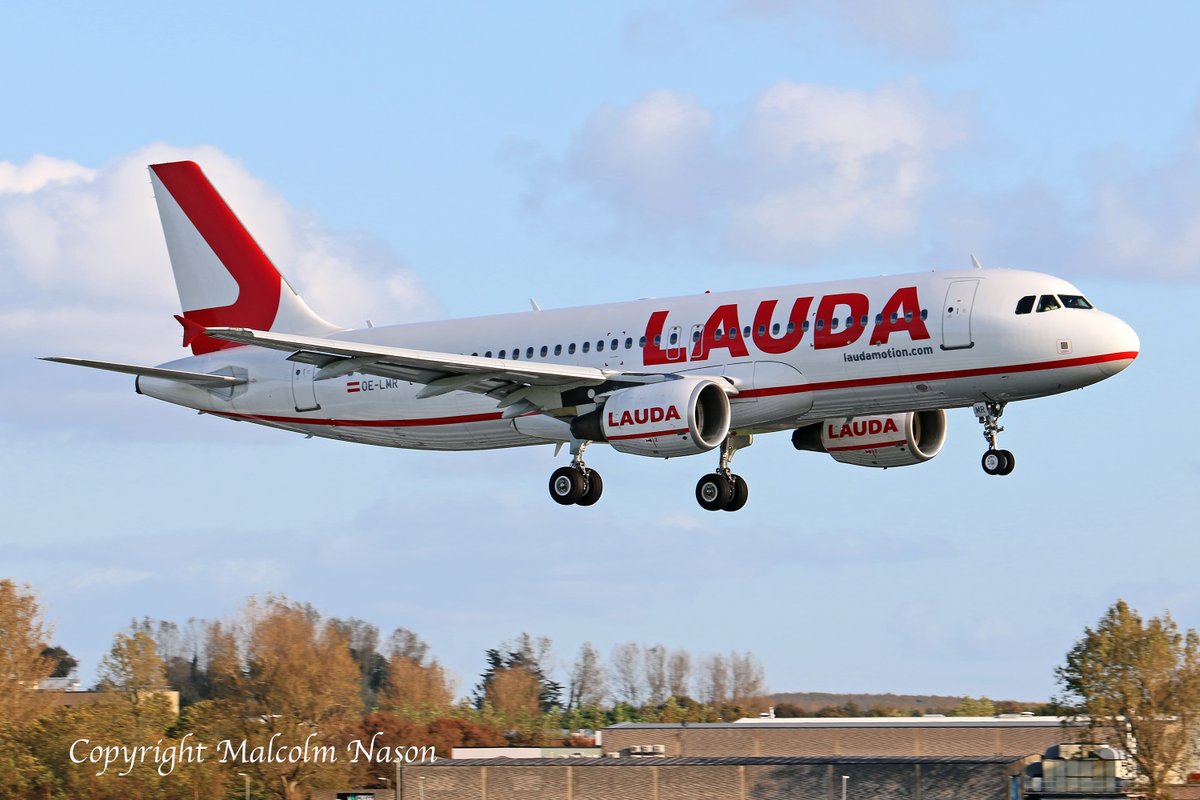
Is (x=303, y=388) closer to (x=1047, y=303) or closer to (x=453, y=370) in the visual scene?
(x=453, y=370)

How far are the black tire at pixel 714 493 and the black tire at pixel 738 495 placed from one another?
0.41 feet

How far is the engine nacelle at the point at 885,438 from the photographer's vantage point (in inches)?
2014

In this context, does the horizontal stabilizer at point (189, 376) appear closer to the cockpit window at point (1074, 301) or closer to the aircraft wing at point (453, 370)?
the aircraft wing at point (453, 370)

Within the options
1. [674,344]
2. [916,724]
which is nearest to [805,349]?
[674,344]

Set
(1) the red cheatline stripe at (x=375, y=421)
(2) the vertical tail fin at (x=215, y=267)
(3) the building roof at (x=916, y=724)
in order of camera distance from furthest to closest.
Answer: (3) the building roof at (x=916, y=724) < (2) the vertical tail fin at (x=215, y=267) < (1) the red cheatline stripe at (x=375, y=421)

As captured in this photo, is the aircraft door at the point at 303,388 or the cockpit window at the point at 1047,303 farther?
the aircraft door at the point at 303,388

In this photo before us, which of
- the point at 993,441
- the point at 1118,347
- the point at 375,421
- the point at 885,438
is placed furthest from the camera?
the point at 375,421

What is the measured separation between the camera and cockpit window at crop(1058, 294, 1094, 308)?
4419 centimetres

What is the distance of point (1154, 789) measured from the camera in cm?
7112

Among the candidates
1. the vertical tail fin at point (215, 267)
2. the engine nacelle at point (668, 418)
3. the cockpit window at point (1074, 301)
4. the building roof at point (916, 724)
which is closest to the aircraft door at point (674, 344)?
the engine nacelle at point (668, 418)

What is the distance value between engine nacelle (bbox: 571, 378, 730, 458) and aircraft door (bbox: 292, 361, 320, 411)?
11702 millimetres

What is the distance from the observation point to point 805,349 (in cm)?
4569

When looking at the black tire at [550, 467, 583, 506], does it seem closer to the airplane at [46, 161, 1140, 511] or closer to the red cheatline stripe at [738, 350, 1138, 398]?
the airplane at [46, 161, 1140, 511]

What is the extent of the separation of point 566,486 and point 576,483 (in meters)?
0.37
